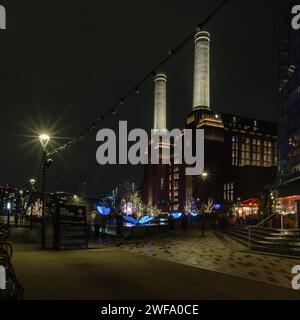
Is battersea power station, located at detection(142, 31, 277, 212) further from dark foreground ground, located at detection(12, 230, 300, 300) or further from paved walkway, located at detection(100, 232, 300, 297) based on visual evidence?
dark foreground ground, located at detection(12, 230, 300, 300)

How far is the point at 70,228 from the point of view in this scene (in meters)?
24.6

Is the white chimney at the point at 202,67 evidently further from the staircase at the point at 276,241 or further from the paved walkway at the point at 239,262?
the paved walkway at the point at 239,262

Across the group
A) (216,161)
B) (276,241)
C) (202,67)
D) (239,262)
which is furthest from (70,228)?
(202,67)

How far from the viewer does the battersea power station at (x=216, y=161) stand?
13962 centimetres

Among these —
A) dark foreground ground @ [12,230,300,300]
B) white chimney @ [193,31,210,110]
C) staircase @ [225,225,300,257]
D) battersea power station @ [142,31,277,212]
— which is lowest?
dark foreground ground @ [12,230,300,300]

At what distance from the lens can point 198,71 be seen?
599 feet

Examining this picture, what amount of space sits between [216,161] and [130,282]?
137904 mm

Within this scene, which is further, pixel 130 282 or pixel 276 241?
pixel 276 241

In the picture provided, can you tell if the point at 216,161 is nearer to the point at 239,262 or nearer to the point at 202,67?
the point at 202,67

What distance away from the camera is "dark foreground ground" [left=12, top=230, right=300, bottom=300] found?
10.4 m

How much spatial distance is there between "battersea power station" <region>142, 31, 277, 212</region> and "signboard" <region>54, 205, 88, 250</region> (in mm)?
107663

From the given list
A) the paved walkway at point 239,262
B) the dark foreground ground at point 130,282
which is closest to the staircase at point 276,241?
the paved walkway at point 239,262

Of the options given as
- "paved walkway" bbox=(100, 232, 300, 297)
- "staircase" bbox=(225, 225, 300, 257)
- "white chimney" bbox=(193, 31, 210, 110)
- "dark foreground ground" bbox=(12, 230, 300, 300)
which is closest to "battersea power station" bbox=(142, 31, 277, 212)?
"white chimney" bbox=(193, 31, 210, 110)

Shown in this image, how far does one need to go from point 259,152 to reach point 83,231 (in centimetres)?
14862
